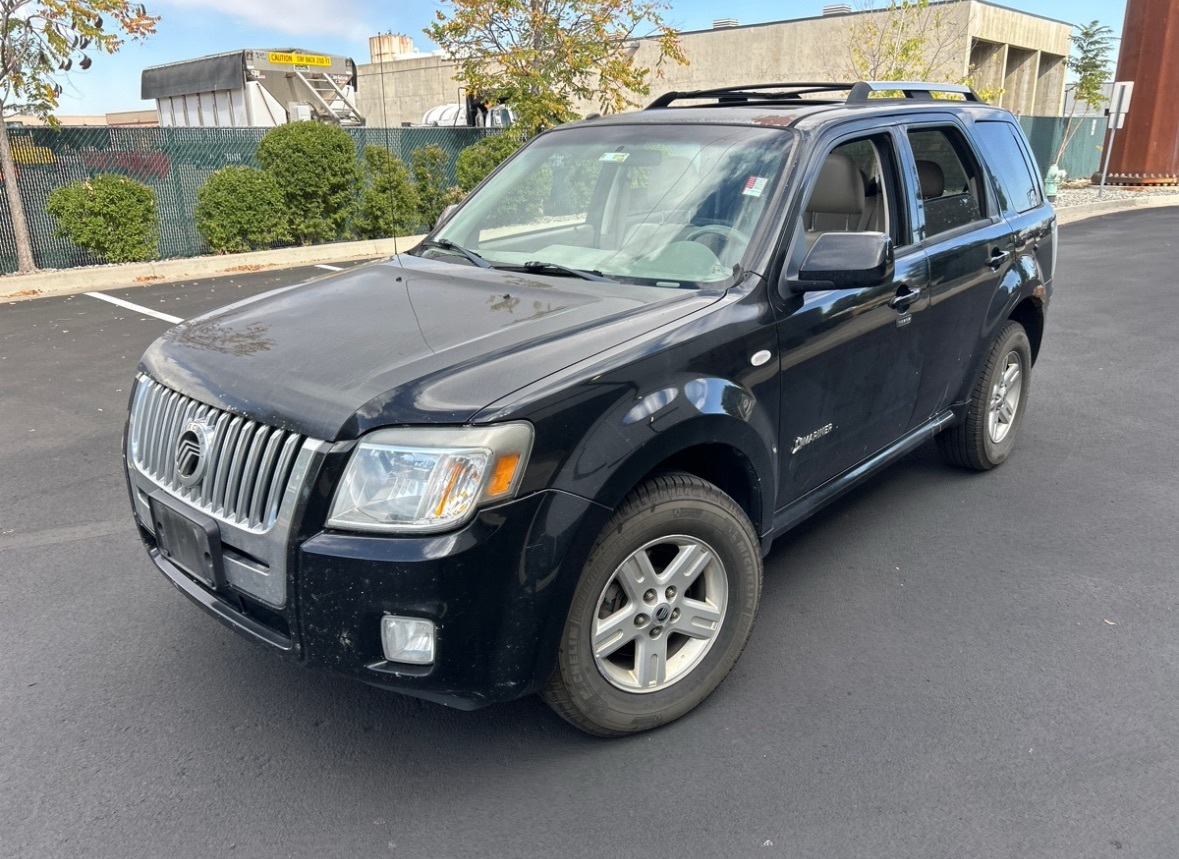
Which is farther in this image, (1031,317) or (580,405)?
(1031,317)

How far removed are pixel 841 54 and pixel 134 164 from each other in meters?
25.6

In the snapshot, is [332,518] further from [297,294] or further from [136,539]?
[136,539]

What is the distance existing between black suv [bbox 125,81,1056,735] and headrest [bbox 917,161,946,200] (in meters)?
Answer: 0.03

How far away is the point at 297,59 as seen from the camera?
18.4 metres

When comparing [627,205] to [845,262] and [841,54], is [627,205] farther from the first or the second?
[841,54]

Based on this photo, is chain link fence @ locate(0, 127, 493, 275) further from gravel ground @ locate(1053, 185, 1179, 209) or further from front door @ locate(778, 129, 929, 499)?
gravel ground @ locate(1053, 185, 1179, 209)

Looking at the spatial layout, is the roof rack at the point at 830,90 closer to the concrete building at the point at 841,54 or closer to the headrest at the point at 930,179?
the headrest at the point at 930,179

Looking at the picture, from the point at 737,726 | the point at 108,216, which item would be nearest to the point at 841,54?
the point at 108,216

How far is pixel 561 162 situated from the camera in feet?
13.2

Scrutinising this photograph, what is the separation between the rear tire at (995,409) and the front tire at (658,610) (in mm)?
2280

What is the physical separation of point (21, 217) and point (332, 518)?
1206cm

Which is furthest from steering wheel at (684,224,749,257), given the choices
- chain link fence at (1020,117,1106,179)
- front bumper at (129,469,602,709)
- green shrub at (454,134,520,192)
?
chain link fence at (1020,117,1106,179)

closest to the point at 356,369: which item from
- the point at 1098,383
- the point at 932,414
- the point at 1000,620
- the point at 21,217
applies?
the point at 1000,620

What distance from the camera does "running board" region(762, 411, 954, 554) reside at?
3.39 metres
